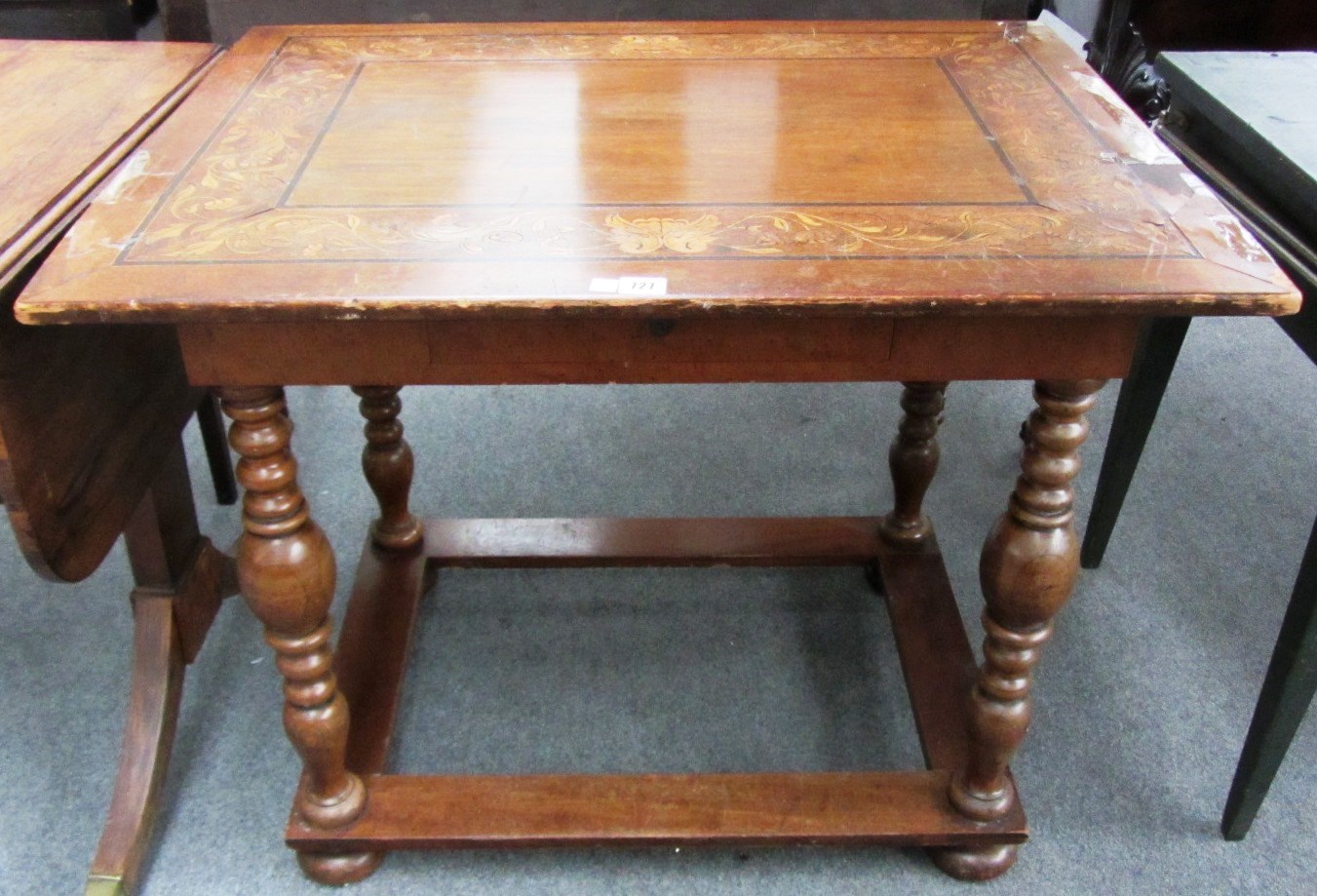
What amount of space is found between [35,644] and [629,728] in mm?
855

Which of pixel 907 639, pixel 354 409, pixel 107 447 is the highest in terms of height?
pixel 107 447

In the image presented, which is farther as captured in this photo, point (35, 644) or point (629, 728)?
point (35, 644)

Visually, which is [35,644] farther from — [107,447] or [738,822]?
[738,822]

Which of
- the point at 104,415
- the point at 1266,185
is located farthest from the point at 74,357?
the point at 1266,185

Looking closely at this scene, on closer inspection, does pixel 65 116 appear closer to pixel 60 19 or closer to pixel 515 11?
pixel 515 11

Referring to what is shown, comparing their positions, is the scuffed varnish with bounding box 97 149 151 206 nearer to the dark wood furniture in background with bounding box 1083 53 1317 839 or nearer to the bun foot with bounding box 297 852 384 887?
the bun foot with bounding box 297 852 384 887

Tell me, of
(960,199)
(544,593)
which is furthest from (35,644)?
(960,199)

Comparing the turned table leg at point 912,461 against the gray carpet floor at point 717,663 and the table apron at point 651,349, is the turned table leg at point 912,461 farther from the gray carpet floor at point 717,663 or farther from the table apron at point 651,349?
the table apron at point 651,349

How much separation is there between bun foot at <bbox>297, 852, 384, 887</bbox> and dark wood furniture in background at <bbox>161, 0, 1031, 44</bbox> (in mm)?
1335

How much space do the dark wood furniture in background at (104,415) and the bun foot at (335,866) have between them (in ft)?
0.64

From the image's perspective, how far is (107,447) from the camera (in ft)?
3.94

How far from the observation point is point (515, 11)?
197 cm

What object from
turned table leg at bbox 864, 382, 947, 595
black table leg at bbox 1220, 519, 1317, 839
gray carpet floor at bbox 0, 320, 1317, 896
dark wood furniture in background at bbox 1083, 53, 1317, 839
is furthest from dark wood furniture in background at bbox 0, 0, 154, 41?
black table leg at bbox 1220, 519, 1317, 839

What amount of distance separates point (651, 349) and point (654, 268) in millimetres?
77
